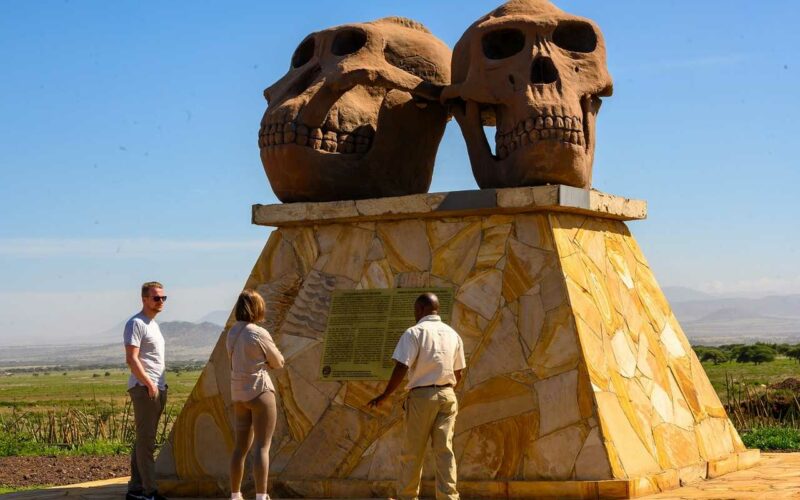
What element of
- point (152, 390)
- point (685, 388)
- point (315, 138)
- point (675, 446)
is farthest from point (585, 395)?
point (315, 138)

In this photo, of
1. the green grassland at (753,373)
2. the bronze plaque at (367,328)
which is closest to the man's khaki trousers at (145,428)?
the bronze plaque at (367,328)

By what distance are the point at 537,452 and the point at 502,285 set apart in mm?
1454

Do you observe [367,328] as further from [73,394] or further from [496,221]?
[73,394]

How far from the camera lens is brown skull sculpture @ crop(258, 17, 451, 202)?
443 inches

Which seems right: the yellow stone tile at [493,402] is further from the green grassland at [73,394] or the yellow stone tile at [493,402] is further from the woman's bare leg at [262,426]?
the green grassland at [73,394]

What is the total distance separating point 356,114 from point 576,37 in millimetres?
2206

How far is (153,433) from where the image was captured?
942 cm

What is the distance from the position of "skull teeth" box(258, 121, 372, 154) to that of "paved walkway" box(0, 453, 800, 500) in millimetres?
3479

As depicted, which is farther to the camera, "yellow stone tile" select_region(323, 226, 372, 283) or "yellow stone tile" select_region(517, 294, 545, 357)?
"yellow stone tile" select_region(323, 226, 372, 283)

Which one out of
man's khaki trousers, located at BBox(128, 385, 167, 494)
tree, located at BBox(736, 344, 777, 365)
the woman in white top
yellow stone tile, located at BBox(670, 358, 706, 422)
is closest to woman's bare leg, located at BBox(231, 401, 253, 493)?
the woman in white top

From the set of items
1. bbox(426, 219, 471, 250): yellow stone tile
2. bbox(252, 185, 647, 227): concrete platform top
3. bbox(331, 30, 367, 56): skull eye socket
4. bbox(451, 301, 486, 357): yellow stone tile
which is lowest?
bbox(451, 301, 486, 357): yellow stone tile

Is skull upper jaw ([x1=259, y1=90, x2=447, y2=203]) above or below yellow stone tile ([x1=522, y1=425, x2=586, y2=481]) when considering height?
above

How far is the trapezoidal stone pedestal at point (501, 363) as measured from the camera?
9453 millimetres

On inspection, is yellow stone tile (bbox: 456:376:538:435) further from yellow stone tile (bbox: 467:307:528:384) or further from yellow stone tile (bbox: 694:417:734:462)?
yellow stone tile (bbox: 694:417:734:462)
